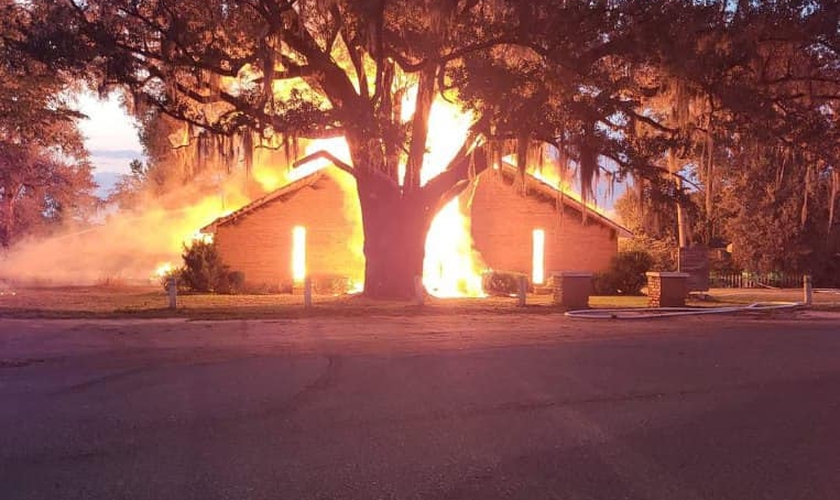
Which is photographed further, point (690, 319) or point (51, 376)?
point (690, 319)

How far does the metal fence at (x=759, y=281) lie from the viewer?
123 ft

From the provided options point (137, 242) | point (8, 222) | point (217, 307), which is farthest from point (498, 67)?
point (8, 222)

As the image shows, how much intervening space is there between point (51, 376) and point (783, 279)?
36502 mm

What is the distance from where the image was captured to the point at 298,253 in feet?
95.1

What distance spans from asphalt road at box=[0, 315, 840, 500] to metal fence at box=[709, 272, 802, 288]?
27872 mm

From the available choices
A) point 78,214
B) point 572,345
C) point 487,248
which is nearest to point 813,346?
point 572,345

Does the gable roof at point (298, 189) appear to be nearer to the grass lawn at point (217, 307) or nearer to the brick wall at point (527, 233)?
the brick wall at point (527, 233)

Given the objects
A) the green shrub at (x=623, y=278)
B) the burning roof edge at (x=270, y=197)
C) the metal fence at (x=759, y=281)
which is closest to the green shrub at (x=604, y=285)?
the green shrub at (x=623, y=278)

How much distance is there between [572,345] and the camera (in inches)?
450

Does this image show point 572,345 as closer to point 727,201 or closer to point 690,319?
point 690,319

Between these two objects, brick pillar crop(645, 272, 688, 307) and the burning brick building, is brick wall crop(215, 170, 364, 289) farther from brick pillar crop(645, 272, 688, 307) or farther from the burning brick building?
brick pillar crop(645, 272, 688, 307)

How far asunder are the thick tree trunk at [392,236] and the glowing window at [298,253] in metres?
8.20

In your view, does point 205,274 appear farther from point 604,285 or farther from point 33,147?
point 33,147

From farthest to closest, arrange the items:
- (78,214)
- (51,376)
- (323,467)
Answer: (78,214)
(51,376)
(323,467)
